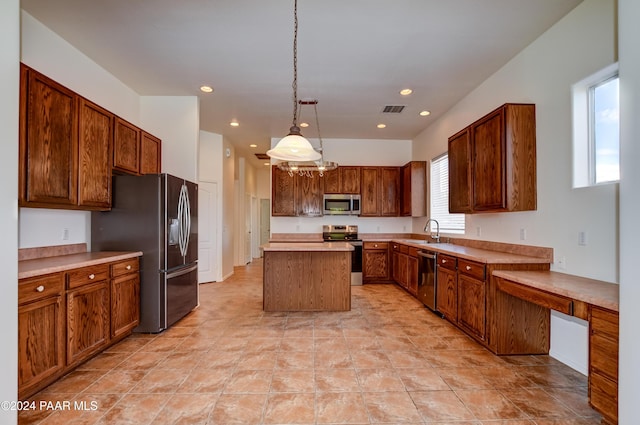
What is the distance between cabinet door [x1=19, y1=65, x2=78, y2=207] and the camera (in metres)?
2.21

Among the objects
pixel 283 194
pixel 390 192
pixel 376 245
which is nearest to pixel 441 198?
pixel 390 192

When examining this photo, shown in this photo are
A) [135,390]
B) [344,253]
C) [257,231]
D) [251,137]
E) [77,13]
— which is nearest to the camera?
[135,390]

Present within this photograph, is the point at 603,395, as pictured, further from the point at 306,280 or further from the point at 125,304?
the point at 125,304

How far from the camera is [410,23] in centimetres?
267

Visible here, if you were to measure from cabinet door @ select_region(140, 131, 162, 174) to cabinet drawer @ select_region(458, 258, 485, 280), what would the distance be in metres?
3.97

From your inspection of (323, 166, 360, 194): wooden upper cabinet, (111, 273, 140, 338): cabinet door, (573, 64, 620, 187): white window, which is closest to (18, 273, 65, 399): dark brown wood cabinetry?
(111, 273, 140, 338): cabinet door

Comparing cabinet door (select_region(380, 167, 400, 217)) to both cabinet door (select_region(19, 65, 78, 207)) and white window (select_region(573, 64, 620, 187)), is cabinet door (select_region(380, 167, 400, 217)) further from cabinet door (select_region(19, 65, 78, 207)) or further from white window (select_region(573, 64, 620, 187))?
cabinet door (select_region(19, 65, 78, 207))

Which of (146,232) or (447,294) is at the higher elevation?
(146,232)

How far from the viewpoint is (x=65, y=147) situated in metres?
2.59

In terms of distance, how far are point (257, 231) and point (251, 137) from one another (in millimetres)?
4465

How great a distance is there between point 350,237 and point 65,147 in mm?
4721

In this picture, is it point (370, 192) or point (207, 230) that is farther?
point (370, 192)

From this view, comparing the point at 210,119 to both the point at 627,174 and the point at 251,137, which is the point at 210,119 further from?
the point at 627,174

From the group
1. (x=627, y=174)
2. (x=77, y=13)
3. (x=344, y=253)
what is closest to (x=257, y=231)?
(x=344, y=253)
